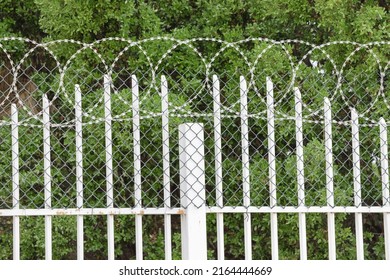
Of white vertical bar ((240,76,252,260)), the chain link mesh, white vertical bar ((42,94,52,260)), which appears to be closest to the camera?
white vertical bar ((42,94,52,260))

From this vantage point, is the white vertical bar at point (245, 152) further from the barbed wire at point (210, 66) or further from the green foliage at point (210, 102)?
the green foliage at point (210, 102)

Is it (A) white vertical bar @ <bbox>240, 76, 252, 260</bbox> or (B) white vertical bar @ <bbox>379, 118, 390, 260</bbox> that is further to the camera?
(B) white vertical bar @ <bbox>379, 118, 390, 260</bbox>

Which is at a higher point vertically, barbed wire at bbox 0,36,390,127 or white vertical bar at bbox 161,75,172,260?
barbed wire at bbox 0,36,390,127

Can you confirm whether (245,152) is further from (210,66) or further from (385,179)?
(210,66)

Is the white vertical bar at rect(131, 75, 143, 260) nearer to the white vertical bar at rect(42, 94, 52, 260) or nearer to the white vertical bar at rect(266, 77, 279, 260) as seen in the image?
the white vertical bar at rect(42, 94, 52, 260)

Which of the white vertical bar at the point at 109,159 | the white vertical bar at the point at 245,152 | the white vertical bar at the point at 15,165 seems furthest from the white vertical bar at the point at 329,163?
the white vertical bar at the point at 15,165

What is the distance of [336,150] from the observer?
6.19 metres

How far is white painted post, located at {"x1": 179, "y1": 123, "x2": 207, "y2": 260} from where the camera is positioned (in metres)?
4.51

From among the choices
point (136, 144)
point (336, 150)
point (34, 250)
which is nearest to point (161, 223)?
point (34, 250)

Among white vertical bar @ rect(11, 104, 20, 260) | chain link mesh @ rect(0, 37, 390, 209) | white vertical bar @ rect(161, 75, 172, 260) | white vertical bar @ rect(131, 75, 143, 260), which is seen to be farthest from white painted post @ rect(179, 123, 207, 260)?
chain link mesh @ rect(0, 37, 390, 209)

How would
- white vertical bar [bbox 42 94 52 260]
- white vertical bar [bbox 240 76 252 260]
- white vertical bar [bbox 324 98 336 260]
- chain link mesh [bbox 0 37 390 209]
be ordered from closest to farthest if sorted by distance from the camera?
1. white vertical bar [bbox 42 94 52 260]
2. white vertical bar [bbox 240 76 252 260]
3. white vertical bar [bbox 324 98 336 260]
4. chain link mesh [bbox 0 37 390 209]

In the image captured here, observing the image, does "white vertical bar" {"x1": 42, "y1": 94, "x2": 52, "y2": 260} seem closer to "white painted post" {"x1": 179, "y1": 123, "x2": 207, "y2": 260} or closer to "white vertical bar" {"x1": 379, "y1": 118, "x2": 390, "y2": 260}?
"white painted post" {"x1": 179, "y1": 123, "x2": 207, "y2": 260}
